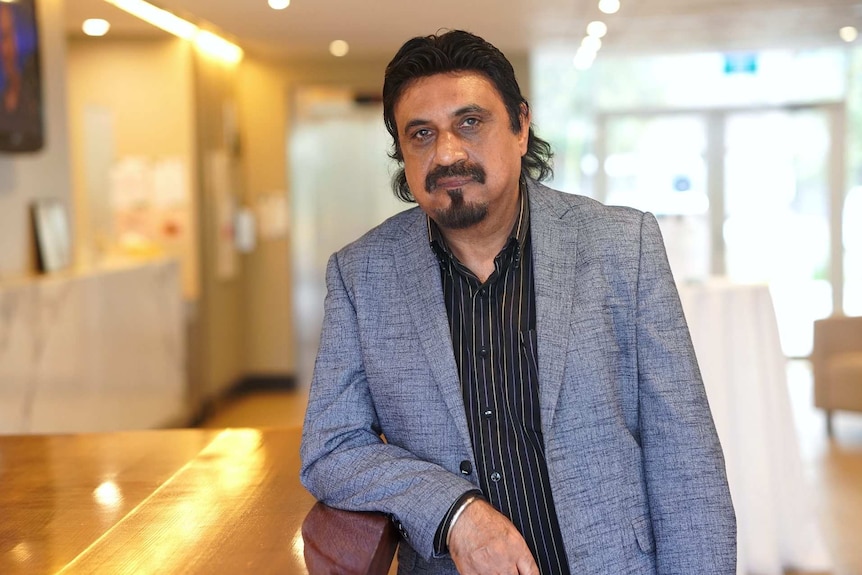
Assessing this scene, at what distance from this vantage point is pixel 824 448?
6.39 metres

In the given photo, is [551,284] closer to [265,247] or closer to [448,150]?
[448,150]

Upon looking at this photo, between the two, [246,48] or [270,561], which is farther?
[246,48]

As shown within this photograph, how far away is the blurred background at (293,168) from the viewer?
525cm

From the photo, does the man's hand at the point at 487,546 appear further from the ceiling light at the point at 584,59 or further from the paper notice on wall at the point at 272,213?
the ceiling light at the point at 584,59

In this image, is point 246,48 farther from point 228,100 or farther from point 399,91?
point 399,91

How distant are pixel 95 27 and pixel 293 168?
8.39ft

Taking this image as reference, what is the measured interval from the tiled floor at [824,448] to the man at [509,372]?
111 inches

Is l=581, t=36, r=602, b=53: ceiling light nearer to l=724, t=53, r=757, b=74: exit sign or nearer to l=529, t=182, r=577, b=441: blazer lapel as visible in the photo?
l=724, t=53, r=757, b=74: exit sign

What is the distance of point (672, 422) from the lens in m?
1.73

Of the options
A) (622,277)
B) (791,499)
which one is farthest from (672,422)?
(791,499)

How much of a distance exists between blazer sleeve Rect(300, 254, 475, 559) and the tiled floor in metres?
3.09

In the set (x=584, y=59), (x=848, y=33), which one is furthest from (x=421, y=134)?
(x=848, y=33)

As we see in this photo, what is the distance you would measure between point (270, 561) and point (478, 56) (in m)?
0.94

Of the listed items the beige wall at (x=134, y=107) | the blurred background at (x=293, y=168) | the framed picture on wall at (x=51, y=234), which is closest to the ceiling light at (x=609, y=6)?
the blurred background at (x=293, y=168)
